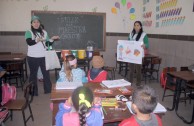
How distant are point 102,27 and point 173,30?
2352mm

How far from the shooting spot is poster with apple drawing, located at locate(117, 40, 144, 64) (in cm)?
452

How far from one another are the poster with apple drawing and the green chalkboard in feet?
6.10

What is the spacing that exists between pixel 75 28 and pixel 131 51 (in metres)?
2.41

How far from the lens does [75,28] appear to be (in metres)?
6.35

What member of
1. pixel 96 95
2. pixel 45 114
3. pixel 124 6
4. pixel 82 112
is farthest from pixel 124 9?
pixel 82 112

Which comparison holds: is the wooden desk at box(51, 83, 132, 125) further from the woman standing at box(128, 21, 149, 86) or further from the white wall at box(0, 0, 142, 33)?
the white wall at box(0, 0, 142, 33)

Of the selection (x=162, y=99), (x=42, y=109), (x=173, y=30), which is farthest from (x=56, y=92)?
(x=173, y=30)

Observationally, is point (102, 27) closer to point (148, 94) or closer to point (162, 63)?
point (162, 63)

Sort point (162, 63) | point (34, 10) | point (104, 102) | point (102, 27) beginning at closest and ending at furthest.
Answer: point (104, 102), point (162, 63), point (34, 10), point (102, 27)

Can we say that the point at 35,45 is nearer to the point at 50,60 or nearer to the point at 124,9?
the point at 50,60

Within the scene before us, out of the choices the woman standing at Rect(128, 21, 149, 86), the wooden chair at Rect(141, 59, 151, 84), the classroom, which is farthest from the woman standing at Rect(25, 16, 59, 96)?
the wooden chair at Rect(141, 59, 151, 84)

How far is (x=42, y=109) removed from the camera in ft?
12.0

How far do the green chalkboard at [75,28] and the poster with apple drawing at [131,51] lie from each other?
1858 mm

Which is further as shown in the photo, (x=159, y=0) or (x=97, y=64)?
(x=159, y=0)
